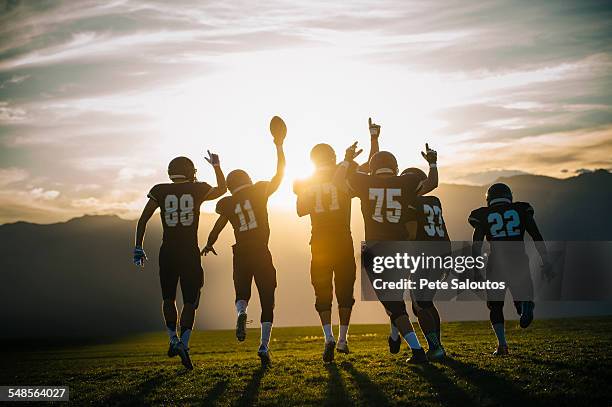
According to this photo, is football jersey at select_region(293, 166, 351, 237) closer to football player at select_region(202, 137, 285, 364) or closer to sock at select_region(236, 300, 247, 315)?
football player at select_region(202, 137, 285, 364)

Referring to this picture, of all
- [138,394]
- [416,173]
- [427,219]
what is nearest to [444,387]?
[427,219]

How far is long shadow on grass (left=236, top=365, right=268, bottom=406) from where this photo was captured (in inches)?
368

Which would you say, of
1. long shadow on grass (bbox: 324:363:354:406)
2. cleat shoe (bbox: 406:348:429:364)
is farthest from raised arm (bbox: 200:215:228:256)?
cleat shoe (bbox: 406:348:429:364)

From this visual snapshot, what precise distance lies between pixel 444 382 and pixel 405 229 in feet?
11.0

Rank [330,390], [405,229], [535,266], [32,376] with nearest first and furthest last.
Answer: [330,390] → [405,229] → [535,266] → [32,376]

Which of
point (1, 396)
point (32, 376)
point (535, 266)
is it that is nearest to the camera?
point (1, 396)

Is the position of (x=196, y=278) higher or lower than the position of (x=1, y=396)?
higher

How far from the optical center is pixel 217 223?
44.1 ft

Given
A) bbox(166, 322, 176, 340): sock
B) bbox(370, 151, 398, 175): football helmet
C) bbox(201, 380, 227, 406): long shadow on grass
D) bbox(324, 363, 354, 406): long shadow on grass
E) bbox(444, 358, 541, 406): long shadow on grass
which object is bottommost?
bbox(201, 380, 227, 406): long shadow on grass

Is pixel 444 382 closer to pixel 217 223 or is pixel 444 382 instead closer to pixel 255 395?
pixel 255 395

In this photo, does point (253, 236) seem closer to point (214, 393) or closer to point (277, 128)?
point (277, 128)

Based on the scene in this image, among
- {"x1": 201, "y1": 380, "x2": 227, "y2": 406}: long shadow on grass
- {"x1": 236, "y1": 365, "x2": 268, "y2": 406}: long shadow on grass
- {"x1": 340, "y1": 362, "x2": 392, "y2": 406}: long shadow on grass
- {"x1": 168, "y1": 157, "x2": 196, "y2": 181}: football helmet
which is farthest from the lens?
{"x1": 168, "y1": 157, "x2": 196, "y2": 181}: football helmet

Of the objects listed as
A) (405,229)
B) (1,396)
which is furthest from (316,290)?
(1,396)

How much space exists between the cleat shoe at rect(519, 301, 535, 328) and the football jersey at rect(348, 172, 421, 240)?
9.61 ft
